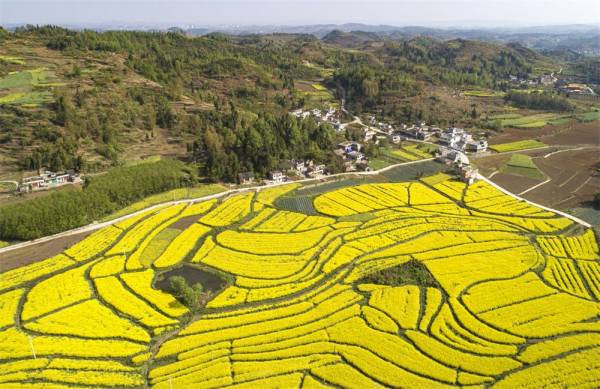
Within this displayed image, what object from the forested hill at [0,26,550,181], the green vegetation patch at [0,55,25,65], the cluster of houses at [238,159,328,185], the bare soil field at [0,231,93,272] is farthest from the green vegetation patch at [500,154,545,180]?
the green vegetation patch at [0,55,25,65]

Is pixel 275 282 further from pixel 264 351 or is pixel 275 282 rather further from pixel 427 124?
pixel 427 124

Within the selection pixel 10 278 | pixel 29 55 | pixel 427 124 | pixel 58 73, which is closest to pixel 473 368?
pixel 10 278

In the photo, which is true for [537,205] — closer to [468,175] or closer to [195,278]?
[468,175]

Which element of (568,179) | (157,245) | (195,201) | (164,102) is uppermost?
(164,102)

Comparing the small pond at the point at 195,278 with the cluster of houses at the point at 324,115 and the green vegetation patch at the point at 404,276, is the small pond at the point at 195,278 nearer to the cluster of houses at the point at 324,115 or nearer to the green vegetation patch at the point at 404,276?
the green vegetation patch at the point at 404,276

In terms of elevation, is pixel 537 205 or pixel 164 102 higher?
pixel 164 102

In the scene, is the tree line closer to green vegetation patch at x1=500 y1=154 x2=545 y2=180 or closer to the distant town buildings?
the distant town buildings

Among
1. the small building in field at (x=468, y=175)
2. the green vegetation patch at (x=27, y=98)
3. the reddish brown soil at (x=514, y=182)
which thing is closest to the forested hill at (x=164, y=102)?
the green vegetation patch at (x=27, y=98)

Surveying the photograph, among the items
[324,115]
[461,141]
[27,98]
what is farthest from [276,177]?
[27,98]
